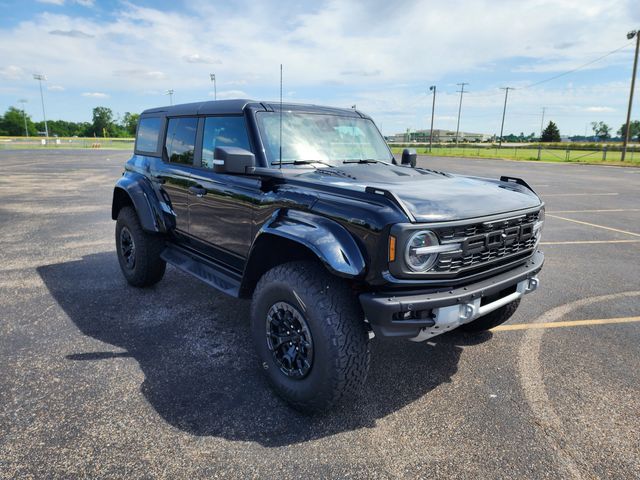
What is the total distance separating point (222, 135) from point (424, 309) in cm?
234

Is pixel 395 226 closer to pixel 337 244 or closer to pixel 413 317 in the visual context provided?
pixel 337 244

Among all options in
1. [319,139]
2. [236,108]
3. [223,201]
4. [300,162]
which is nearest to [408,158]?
[319,139]

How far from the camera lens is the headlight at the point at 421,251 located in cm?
249

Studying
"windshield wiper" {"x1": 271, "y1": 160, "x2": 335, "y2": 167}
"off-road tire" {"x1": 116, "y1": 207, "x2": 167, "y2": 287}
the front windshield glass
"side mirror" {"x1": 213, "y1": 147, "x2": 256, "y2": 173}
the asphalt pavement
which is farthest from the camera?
"off-road tire" {"x1": 116, "y1": 207, "x2": 167, "y2": 287}

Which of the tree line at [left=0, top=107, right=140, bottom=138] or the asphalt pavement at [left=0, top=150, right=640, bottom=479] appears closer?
the asphalt pavement at [left=0, top=150, right=640, bottom=479]

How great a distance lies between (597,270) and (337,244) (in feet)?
16.5

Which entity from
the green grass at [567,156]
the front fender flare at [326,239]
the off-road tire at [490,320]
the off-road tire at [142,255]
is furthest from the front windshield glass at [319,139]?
the green grass at [567,156]

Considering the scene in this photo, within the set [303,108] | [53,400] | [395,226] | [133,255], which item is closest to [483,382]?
[395,226]

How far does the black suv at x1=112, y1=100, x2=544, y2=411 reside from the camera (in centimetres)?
253

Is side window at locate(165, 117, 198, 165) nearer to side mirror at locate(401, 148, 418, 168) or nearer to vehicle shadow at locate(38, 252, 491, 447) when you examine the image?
vehicle shadow at locate(38, 252, 491, 447)

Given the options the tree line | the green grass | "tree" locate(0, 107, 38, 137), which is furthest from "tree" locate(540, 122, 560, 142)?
"tree" locate(0, 107, 38, 137)

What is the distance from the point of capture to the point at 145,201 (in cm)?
472

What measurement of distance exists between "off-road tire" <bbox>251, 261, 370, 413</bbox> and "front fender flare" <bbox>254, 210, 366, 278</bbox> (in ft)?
0.68

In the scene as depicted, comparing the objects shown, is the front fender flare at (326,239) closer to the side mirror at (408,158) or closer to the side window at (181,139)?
the side window at (181,139)
